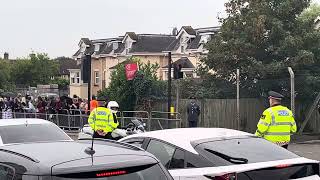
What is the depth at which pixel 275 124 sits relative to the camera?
8891 millimetres

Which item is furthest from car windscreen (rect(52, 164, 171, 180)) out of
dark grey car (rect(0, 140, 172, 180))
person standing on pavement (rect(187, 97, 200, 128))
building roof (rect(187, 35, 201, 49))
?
building roof (rect(187, 35, 201, 49))

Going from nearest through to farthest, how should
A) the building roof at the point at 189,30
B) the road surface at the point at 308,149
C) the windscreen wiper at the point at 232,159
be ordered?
the windscreen wiper at the point at 232,159, the road surface at the point at 308,149, the building roof at the point at 189,30

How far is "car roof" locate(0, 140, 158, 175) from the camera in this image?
396 cm

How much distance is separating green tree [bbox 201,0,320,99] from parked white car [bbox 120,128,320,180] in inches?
541

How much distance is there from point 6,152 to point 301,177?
3163 mm

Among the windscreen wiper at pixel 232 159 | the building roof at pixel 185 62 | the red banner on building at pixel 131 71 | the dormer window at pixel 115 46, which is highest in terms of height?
the dormer window at pixel 115 46

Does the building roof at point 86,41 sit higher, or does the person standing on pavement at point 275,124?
the building roof at point 86,41

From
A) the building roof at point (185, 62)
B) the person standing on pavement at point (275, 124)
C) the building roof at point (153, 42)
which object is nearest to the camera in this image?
the person standing on pavement at point (275, 124)

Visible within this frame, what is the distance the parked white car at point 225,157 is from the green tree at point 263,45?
45.1ft

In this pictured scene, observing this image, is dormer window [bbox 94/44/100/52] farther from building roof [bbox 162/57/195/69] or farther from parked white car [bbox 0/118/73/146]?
parked white car [bbox 0/118/73/146]

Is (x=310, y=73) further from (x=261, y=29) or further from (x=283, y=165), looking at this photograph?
(x=283, y=165)

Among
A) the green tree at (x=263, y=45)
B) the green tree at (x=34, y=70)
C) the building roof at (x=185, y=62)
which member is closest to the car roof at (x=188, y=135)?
the green tree at (x=263, y=45)

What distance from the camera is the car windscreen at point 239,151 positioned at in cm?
604

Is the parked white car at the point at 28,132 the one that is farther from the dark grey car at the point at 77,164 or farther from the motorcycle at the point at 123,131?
the dark grey car at the point at 77,164
